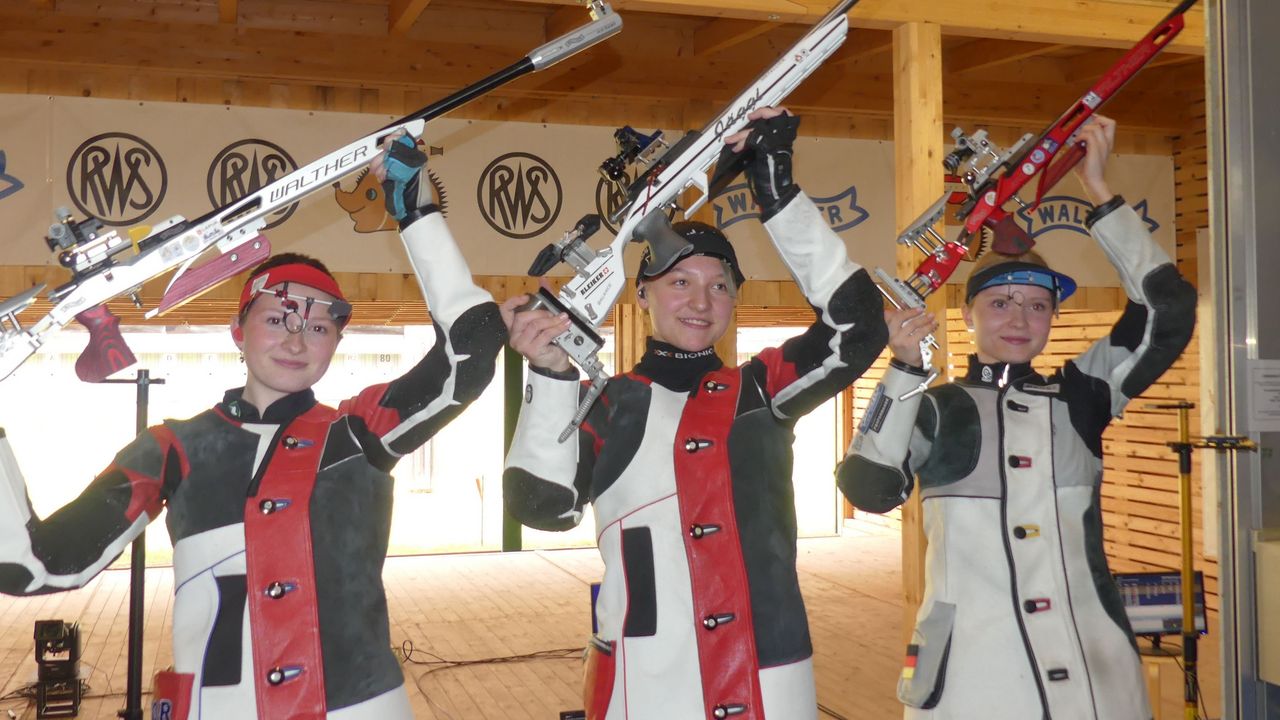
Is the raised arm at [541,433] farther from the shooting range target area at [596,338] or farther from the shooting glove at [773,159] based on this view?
the shooting glove at [773,159]

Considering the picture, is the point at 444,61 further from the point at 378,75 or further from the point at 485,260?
the point at 485,260

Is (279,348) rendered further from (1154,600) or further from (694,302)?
(1154,600)

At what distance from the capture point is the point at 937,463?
7.49 ft

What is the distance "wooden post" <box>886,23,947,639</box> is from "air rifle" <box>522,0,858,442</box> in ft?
6.07

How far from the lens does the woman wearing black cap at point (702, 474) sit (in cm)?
184

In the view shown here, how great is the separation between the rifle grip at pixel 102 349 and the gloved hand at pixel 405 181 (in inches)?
18.8

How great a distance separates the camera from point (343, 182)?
226 inches

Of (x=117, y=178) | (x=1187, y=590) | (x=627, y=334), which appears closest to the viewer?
(x=1187, y=590)

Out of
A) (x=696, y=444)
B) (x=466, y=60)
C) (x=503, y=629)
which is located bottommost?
(x=503, y=629)

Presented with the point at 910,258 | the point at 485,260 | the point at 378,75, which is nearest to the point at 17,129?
the point at 378,75

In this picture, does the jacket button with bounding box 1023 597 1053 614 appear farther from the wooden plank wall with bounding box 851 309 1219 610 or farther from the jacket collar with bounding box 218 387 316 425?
the wooden plank wall with bounding box 851 309 1219 610

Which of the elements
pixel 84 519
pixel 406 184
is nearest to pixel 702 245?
pixel 406 184

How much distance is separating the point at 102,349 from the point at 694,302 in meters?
1.01

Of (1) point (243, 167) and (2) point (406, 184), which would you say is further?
(1) point (243, 167)
